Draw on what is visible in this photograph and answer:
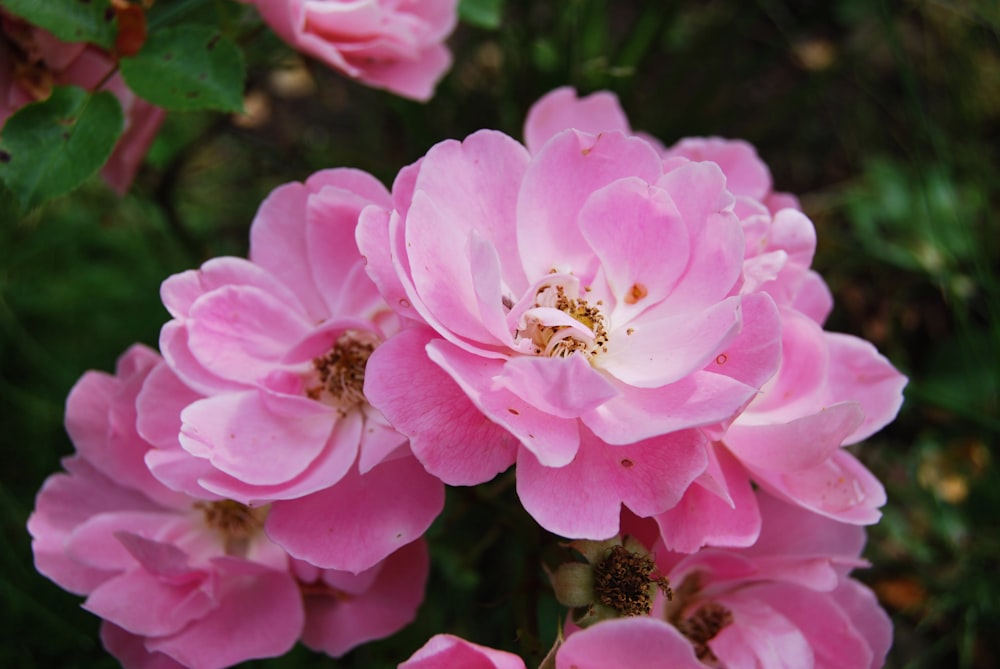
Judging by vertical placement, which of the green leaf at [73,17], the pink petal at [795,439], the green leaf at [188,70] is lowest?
the pink petal at [795,439]

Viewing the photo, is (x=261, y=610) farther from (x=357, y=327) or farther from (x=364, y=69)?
(x=364, y=69)

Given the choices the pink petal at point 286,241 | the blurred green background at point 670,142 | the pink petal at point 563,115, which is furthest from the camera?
the blurred green background at point 670,142

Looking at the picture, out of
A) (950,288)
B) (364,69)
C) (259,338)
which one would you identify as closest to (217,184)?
(364,69)

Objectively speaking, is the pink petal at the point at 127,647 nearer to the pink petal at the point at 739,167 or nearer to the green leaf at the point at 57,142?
the green leaf at the point at 57,142

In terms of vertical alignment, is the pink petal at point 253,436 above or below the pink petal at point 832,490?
above

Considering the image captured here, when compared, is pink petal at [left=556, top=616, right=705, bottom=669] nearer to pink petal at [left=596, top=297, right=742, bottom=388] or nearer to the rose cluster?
Answer: the rose cluster

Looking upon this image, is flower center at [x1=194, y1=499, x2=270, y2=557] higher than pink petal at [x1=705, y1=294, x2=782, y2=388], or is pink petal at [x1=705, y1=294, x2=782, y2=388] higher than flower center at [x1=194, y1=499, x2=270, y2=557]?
pink petal at [x1=705, y1=294, x2=782, y2=388]

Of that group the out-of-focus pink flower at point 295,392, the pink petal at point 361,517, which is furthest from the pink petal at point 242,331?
the pink petal at point 361,517

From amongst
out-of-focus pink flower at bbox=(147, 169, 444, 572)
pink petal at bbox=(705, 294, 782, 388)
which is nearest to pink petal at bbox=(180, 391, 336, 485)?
out-of-focus pink flower at bbox=(147, 169, 444, 572)
